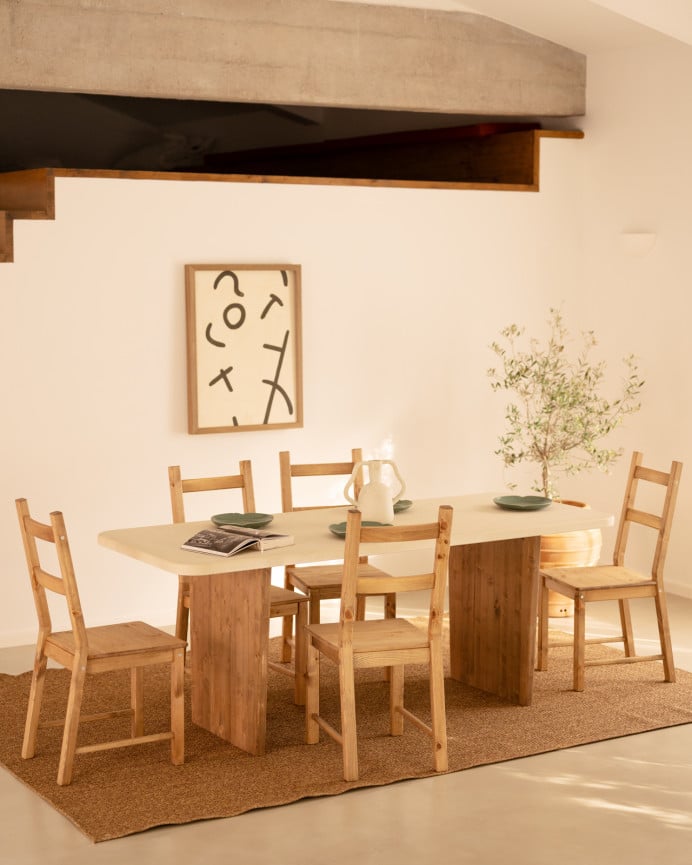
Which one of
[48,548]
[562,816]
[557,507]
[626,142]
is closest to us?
[562,816]

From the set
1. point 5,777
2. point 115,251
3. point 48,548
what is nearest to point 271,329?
point 115,251

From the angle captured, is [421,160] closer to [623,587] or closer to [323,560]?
[623,587]

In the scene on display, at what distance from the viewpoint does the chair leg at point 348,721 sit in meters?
4.16

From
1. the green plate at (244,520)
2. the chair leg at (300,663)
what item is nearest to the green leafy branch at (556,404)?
the chair leg at (300,663)

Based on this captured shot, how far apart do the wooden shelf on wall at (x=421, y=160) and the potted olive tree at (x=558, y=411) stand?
85 centimetres

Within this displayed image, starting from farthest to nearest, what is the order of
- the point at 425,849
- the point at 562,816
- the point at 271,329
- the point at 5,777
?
1. the point at 271,329
2. the point at 5,777
3. the point at 562,816
4. the point at 425,849

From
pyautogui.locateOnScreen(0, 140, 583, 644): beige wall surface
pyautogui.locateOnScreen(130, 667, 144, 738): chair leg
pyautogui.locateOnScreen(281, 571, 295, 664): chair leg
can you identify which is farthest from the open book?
pyautogui.locateOnScreen(0, 140, 583, 644): beige wall surface

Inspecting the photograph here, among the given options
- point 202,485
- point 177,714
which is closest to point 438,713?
point 177,714

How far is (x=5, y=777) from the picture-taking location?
166 inches

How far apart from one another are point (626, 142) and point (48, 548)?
12.2 feet

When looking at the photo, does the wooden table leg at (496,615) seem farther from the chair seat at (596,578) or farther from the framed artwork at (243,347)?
the framed artwork at (243,347)

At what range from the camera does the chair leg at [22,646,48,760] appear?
4.34m

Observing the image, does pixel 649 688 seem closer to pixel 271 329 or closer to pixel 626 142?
pixel 271 329

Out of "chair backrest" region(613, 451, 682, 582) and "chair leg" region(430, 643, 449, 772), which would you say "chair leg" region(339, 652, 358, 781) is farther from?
"chair backrest" region(613, 451, 682, 582)
